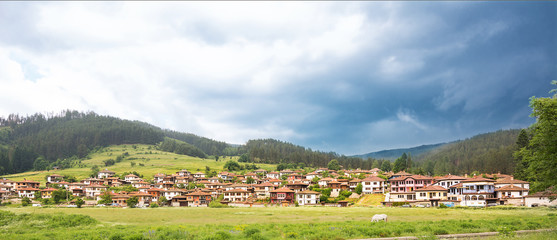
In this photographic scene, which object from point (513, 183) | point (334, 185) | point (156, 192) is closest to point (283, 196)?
point (334, 185)


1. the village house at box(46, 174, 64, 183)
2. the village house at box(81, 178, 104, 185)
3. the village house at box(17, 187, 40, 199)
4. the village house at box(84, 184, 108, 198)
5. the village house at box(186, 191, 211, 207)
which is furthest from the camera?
the village house at box(46, 174, 64, 183)

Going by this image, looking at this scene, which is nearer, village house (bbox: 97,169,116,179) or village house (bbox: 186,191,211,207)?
village house (bbox: 186,191,211,207)

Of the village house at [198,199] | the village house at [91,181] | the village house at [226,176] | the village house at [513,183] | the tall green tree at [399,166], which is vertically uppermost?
the tall green tree at [399,166]

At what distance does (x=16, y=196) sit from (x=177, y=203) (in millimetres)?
52643

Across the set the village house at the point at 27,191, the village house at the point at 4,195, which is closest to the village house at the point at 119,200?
the village house at the point at 27,191

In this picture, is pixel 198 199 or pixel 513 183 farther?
pixel 198 199

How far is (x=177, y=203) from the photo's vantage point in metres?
98.2

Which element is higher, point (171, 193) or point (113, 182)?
point (113, 182)

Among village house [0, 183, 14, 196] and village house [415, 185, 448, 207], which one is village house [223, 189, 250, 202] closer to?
village house [415, 185, 448, 207]

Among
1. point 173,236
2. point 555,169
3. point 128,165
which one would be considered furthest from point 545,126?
point 128,165

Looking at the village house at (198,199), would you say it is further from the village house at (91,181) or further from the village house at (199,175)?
the village house at (91,181)

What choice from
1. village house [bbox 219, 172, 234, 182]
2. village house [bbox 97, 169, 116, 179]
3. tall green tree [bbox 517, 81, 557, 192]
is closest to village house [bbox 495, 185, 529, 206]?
tall green tree [bbox 517, 81, 557, 192]

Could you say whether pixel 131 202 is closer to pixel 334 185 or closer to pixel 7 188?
pixel 334 185

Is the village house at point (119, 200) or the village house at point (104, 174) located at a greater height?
the village house at point (104, 174)
